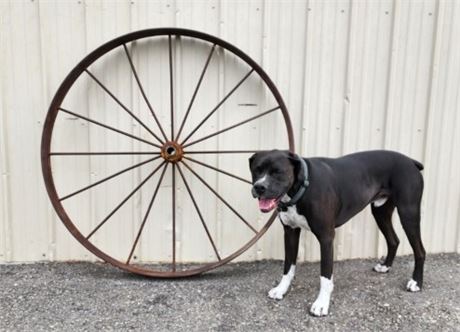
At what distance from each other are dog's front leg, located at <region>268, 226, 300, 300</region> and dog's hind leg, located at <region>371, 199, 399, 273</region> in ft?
1.77

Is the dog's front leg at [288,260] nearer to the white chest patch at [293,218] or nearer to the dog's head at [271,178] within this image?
the white chest patch at [293,218]

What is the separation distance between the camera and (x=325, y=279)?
74.4 inches

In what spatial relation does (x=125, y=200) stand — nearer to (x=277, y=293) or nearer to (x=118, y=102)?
(x=118, y=102)

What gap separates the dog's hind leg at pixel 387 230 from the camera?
227 centimetres

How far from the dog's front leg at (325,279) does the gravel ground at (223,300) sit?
43mm

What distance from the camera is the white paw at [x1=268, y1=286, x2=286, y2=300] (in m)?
2.03

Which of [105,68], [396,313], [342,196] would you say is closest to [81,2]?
[105,68]

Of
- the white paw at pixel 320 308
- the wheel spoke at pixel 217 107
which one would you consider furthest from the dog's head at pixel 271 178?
the wheel spoke at pixel 217 107

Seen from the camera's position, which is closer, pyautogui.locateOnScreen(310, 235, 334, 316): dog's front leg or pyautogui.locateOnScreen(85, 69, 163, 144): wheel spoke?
pyautogui.locateOnScreen(310, 235, 334, 316): dog's front leg

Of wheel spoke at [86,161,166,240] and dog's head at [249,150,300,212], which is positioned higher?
dog's head at [249,150,300,212]

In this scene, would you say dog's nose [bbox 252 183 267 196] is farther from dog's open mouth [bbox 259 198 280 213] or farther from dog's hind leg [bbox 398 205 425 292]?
dog's hind leg [bbox 398 205 425 292]

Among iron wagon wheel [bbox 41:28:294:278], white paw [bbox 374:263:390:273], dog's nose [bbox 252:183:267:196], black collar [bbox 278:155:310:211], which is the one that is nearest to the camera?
dog's nose [bbox 252:183:267:196]

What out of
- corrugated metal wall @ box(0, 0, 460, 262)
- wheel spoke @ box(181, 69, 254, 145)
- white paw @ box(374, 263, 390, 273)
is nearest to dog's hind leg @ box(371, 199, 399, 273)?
white paw @ box(374, 263, 390, 273)

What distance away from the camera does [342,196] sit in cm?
193
